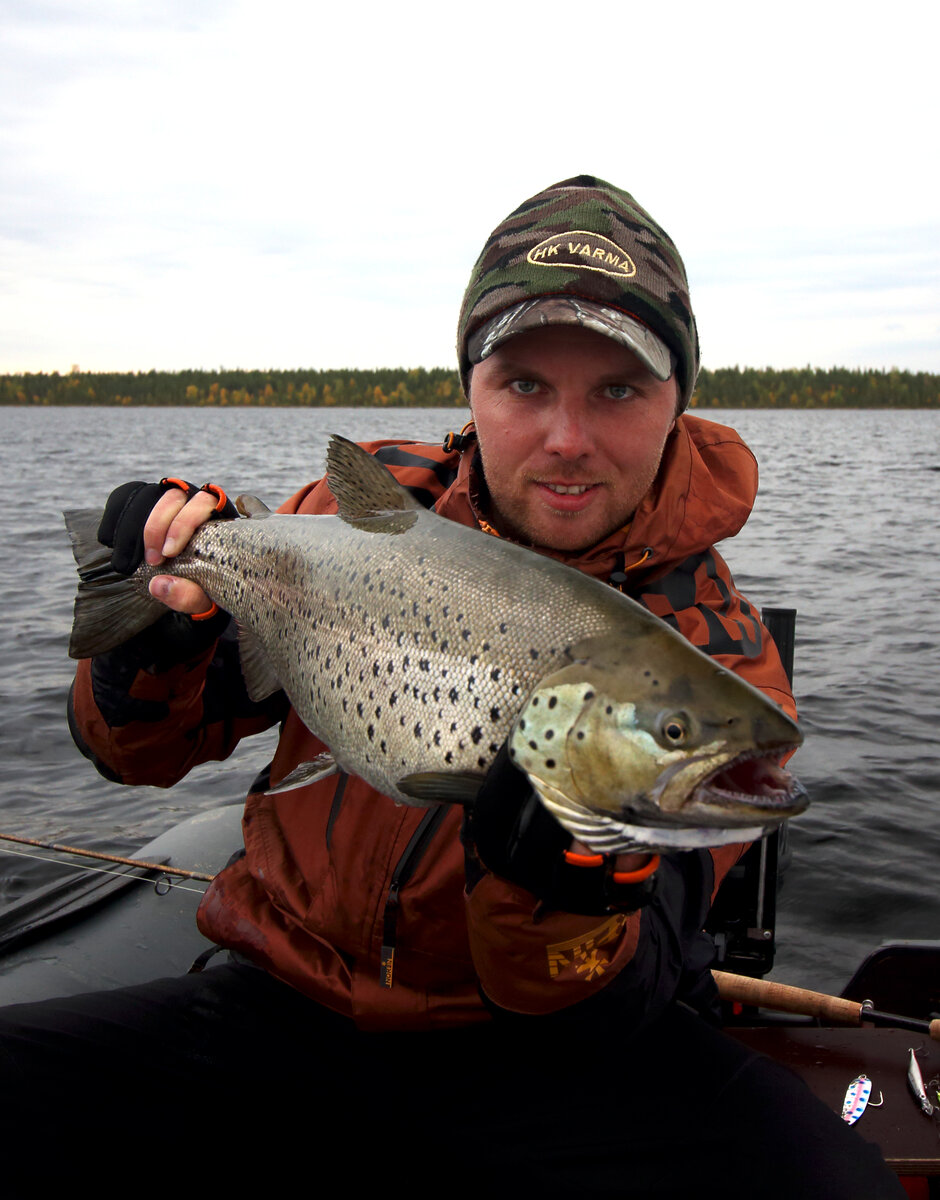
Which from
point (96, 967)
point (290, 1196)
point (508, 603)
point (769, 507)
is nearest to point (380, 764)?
point (508, 603)

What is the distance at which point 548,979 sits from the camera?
83.9 inches

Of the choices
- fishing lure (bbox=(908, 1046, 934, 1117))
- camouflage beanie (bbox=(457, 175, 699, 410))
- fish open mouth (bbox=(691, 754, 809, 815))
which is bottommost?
fishing lure (bbox=(908, 1046, 934, 1117))

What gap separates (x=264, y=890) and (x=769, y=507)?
23.3 metres

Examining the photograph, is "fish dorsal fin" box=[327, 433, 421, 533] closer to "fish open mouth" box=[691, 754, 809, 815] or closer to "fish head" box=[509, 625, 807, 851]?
"fish head" box=[509, 625, 807, 851]

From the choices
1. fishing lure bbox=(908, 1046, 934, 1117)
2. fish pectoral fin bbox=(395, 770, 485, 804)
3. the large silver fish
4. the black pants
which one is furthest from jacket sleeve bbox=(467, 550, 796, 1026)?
fishing lure bbox=(908, 1046, 934, 1117)

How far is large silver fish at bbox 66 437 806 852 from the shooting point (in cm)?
167

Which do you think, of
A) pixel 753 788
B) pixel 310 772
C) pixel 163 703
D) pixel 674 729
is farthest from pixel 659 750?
pixel 163 703

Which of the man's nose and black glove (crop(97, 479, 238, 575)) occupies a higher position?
the man's nose

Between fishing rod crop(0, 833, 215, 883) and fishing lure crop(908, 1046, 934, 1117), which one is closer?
fishing lure crop(908, 1046, 934, 1117)

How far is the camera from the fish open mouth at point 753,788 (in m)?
1.57

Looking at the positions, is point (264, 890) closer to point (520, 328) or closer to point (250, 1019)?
point (250, 1019)

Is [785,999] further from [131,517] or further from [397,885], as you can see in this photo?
[131,517]

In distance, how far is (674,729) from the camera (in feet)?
5.56

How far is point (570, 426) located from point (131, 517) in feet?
4.57
